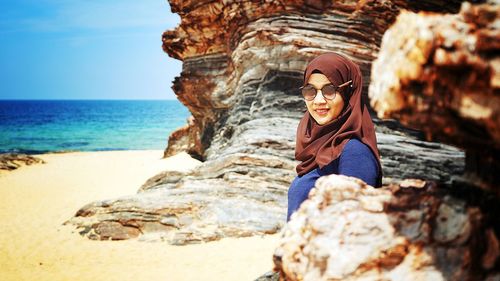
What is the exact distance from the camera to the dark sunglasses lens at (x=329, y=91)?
2756 mm

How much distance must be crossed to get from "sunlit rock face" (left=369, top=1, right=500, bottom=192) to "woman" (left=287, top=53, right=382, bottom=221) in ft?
3.07

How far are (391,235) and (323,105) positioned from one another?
4.27 feet

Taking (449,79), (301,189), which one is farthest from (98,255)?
(449,79)

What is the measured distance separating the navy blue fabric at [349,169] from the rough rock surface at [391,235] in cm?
48

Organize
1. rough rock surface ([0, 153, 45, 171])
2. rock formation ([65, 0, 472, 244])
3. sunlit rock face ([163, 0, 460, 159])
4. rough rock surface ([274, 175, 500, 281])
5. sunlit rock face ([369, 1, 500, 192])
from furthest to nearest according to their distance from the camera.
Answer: rough rock surface ([0, 153, 45, 171])
sunlit rock face ([163, 0, 460, 159])
rock formation ([65, 0, 472, 244])
rough rock surface ([274, 175, 500, 281])
sunlit rock face ([369, 1, 500, 192])

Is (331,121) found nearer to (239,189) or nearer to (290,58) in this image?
(239,189)

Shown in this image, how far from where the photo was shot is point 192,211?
296 inches

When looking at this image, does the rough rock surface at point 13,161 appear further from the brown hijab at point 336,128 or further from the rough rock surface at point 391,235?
the rough rock surface at point 391,235

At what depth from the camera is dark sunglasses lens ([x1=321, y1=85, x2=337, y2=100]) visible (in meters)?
2.76

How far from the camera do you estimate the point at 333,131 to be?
2736 mm

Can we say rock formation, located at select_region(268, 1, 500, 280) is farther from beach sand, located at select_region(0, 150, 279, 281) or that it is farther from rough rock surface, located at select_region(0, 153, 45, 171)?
rough rock surface, located at select_region(0, 153, 45, 171)

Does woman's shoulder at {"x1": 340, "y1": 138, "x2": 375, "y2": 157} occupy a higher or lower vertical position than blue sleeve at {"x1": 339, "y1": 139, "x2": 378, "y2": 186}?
higher

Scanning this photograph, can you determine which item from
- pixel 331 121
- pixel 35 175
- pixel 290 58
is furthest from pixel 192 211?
pixel 35 175

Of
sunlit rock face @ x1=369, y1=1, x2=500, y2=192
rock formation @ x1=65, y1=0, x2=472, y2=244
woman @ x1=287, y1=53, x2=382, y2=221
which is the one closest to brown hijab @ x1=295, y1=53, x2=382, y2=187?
woman @ x1=287, y1=53, x2=382, y2=221
